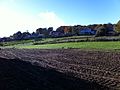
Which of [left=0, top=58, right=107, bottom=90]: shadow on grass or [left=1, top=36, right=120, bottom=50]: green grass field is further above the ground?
[left=0, top=58, right=107, bottom=90]: shadow on grass

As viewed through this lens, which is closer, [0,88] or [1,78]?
[0,88]

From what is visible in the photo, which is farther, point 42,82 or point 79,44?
point 79,44

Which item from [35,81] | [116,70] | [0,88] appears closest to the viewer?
[0,88]

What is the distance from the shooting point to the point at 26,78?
2183cm

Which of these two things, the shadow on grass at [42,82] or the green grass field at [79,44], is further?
the green grass field at [79,44]

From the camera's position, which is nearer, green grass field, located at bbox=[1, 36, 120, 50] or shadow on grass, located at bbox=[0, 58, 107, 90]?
shadow on grass, located at bbox=[0, 58, 107, 90]

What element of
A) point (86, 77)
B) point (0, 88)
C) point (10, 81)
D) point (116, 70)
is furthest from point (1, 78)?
point (116, 70)

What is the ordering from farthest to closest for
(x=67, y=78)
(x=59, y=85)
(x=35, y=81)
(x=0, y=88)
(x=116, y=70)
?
(x=116, y=70) → (x=67, y=78) → (x=35, y=81) → (x=59, y=85) → (x=0, y=88)

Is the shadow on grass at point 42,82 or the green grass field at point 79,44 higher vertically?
the shadow on grass at point 42,82

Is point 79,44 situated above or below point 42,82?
below

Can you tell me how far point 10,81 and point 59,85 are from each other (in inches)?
121

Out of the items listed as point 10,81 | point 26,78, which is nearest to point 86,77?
point 26,78

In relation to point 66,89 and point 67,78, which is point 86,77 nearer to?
point 67,78

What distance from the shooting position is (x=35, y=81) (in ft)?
68.1
